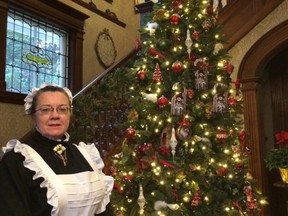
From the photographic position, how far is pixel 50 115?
1.71 m

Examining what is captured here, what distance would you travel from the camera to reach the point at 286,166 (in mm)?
3641

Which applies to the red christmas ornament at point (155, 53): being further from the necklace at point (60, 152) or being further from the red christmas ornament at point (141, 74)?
the necklace at point (60, 152)

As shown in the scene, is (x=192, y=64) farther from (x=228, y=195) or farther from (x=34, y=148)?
(x=34, y=148)

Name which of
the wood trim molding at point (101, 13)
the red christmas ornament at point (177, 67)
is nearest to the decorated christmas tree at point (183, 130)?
the red christmas ornament at point (177, 67)

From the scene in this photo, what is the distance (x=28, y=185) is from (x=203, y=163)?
1.73m

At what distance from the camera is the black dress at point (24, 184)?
1.44m

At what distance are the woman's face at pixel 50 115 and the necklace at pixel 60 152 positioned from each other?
0.19 feet

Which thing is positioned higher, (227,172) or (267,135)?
(267,135)

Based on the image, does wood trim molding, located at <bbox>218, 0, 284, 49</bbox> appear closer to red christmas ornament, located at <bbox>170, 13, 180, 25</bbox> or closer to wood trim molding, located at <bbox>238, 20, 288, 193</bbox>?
wood trim molding, located at <bbox>238, 20, 288, 193</bbox>

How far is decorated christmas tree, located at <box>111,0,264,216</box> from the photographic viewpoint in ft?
9.52

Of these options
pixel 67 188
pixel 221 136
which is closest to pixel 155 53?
pixel 221 136

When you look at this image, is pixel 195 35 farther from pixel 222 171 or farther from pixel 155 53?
pixel 222 171

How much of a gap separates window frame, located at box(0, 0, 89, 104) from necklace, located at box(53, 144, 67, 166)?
12.5 feet

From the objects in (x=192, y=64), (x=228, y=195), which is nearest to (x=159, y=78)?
(x=192, y=64)
